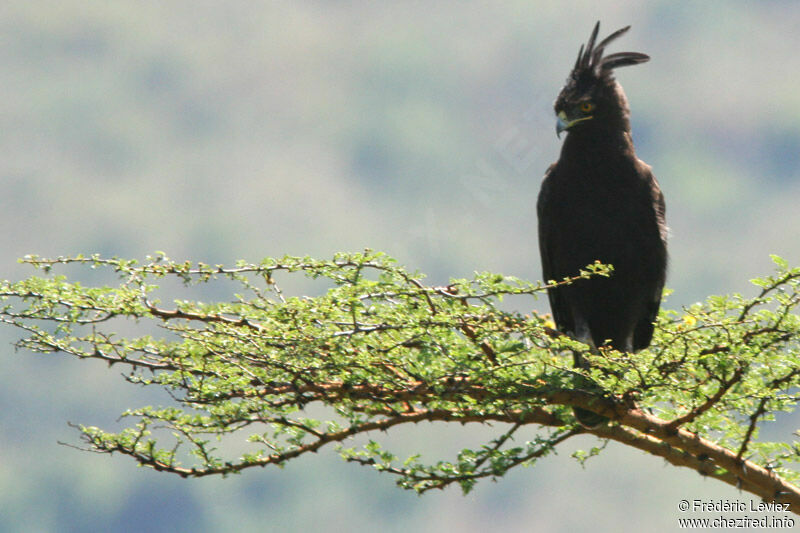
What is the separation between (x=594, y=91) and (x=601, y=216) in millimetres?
1028

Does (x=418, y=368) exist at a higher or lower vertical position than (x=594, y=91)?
lower

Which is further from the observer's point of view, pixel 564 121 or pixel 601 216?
Result: pixel 564 121

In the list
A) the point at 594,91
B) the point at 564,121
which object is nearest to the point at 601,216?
the point at 564,121

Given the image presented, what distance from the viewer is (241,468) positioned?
15.2ft

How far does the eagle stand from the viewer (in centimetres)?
583

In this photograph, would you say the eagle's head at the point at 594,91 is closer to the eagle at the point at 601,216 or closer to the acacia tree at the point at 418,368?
the eagle at the point at 601,216

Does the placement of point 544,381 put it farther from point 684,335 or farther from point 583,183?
point 583,183

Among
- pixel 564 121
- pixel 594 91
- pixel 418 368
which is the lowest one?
pixel 418 368

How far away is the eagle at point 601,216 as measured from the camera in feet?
19.1

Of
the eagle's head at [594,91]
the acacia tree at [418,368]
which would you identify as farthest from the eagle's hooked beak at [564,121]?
the acacia tree at [418,368]

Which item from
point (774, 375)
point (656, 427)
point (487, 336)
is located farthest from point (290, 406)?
point (774, 375)

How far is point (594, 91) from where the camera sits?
6.18 meters

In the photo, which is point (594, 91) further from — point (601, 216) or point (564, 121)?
point (601, 216)

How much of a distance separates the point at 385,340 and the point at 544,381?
33.1 inches
